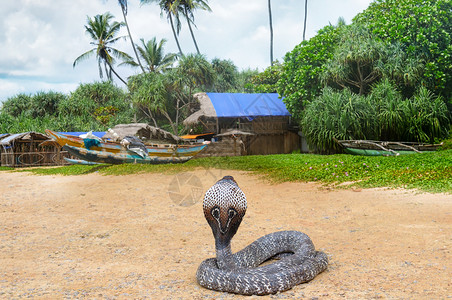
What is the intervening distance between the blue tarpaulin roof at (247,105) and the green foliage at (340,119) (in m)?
4.87

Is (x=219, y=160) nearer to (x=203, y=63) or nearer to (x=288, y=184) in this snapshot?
(x=288, y=184)

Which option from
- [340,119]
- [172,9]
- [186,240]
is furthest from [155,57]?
[186,240]

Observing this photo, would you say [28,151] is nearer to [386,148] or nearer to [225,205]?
[386,148]

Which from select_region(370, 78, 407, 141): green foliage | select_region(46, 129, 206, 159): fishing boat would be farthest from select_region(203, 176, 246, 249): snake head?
select_region(370, 78, 407, 141): green foliage

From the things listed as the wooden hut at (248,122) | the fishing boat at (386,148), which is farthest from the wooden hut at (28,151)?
the fishing boat at (386,148)

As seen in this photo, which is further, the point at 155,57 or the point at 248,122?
the point at 155,57

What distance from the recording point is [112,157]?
16.6 m

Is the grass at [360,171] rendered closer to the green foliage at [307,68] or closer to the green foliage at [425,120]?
the green foliage at [425,120]

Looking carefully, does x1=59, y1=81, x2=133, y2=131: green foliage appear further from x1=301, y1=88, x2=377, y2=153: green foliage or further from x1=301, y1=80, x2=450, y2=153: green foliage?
x1=301, y1=80, x2=450, y2=153: green foliage

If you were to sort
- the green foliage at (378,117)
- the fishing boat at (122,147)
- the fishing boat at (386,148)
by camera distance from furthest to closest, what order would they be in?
the green foliage at (378,117), the fishing boat at (122,147), the fishing boat at (386,148)

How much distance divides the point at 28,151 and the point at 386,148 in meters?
17.7

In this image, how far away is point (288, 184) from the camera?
11086 millimetres

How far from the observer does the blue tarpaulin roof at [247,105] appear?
23814 mm

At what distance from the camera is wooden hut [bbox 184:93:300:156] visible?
23531 millimetres
